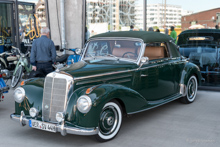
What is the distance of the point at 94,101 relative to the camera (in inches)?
174

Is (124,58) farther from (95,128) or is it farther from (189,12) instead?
(189,12)

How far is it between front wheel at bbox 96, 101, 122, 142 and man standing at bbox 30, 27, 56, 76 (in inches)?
118

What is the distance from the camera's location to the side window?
20.0 feet

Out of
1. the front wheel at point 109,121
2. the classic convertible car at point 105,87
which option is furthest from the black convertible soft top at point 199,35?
the front wheel at point 109,121

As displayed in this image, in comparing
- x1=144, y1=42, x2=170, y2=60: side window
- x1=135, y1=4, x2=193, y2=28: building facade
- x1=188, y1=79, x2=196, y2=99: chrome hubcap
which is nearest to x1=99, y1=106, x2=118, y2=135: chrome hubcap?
x1=144, y1=42, x2=170, y2=60: side window

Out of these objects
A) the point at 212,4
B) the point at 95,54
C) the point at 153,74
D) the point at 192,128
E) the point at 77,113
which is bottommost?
the point at 192,128

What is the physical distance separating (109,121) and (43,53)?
126 inches

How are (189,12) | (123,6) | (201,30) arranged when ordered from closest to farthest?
(201,30) < (189,12) < (123,6)

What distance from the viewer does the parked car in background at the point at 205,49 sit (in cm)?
848

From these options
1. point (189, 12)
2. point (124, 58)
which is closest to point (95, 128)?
point (124, 58)

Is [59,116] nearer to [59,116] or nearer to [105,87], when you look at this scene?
[59,116]

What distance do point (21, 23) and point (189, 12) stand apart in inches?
275

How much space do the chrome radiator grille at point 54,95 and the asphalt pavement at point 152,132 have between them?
45 centimetres

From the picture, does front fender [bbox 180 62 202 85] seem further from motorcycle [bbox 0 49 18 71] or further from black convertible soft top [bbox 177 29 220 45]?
motorcycle [bbox 0 49 18 71]
